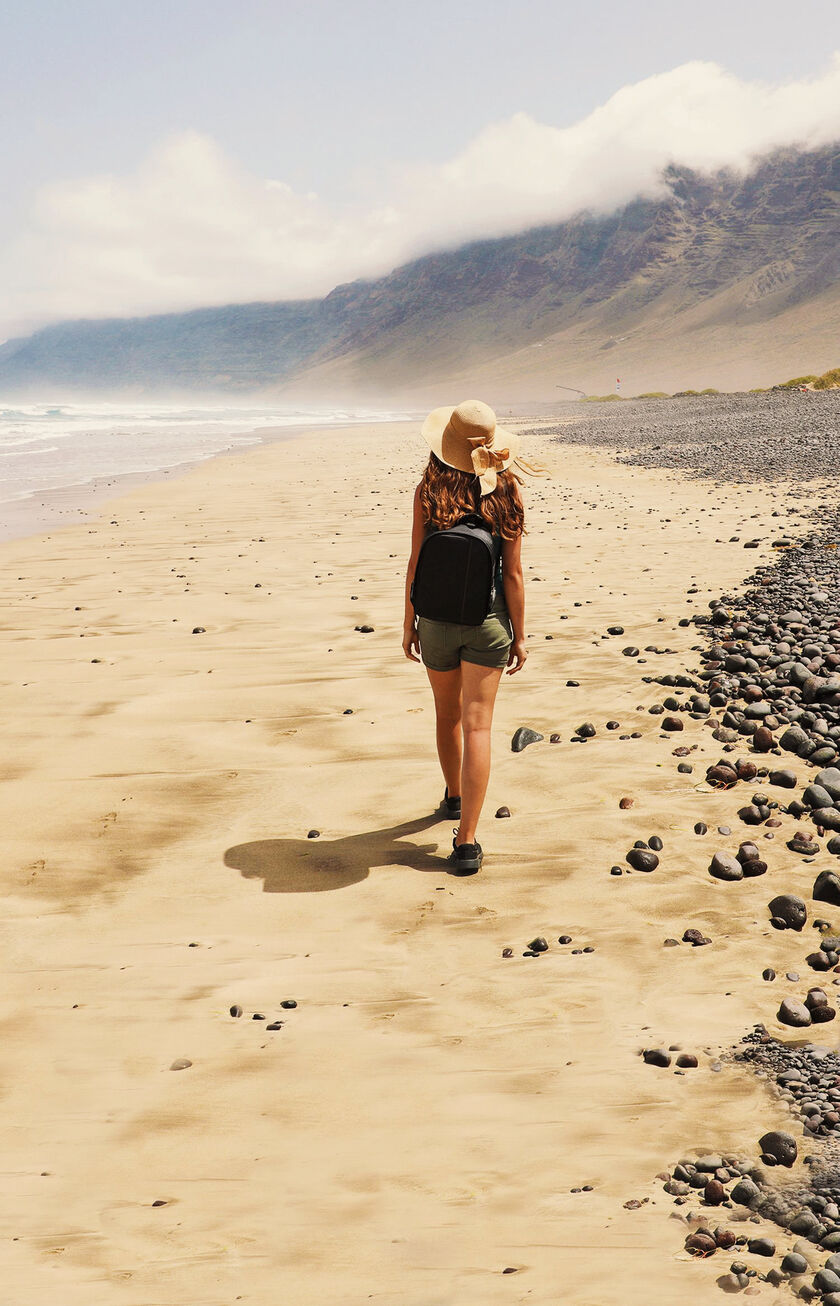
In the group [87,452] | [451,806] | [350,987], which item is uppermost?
[87,452]

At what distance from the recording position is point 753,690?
20.2ft

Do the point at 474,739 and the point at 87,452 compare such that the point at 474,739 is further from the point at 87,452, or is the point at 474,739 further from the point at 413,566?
the point at 87,452

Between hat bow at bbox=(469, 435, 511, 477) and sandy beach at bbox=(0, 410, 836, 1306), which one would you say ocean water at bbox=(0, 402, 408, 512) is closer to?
sandy beach at bbox=(0, 410, 836, 1306)

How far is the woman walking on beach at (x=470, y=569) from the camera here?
13.6 ft

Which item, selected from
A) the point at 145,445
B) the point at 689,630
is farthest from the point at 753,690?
the point at 145,445

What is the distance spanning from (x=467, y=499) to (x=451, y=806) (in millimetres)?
1577

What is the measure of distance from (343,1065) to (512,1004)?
2.06 ft

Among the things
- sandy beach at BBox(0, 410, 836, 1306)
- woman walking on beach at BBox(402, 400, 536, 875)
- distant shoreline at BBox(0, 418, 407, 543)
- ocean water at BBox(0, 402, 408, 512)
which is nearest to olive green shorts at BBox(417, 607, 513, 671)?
woman walking on beach at BBox(402, 400, 536, 875)

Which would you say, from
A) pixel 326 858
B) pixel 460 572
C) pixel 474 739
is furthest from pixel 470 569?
pixel 326 858

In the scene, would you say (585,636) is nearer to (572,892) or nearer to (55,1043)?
(572,892)

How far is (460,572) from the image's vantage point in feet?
13.8

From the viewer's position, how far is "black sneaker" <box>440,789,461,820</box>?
497 centimetres

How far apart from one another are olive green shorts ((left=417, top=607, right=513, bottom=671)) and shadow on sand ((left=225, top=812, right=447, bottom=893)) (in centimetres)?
88

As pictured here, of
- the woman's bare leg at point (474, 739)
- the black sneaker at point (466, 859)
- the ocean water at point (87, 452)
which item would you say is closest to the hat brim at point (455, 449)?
the woman's bare leg at point (474, 739)
